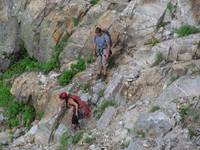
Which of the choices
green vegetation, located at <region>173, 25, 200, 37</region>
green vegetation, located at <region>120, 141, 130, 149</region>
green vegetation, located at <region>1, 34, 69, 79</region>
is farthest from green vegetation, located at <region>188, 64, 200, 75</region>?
green vegetation, located at <region>1, 34, 69, 79</region>

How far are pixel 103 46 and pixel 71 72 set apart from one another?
196 centimetres

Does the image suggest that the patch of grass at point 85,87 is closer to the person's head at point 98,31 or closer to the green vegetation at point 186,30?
the person's head at point 98,31

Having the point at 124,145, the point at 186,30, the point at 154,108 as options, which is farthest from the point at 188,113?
the point at 186,30

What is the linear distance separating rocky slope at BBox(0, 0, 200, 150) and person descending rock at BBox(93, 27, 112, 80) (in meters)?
0.40

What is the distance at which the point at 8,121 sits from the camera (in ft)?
62.7

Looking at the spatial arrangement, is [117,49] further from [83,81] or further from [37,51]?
[37,51]

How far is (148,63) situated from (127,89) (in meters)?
1.08

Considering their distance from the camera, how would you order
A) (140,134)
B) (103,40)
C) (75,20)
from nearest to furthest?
(140,134), (103,40), (75,20)

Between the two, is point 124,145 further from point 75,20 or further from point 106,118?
point 75,20

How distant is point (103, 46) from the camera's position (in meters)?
17.0

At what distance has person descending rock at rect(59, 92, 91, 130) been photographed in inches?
629

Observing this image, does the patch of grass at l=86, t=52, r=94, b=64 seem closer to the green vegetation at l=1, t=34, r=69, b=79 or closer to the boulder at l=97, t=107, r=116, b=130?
the green vegetation at l=1, t=34, r=69, b=79

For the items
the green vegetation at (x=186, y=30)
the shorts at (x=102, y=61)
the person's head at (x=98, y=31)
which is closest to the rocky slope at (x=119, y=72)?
the green vegetation at (x=186, y=30)

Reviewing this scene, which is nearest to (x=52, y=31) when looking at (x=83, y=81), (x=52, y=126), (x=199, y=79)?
(x=83, y=81)
